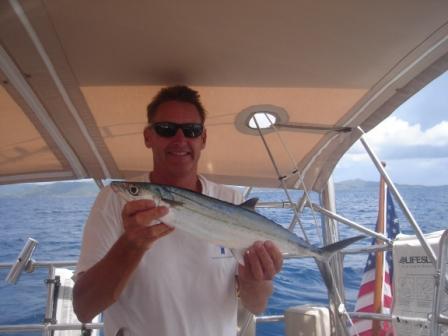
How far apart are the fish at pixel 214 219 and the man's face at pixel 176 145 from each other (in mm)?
290

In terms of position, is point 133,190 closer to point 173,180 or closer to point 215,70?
point 173,180

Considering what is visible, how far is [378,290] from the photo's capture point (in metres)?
4.67

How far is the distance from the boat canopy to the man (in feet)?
1.53

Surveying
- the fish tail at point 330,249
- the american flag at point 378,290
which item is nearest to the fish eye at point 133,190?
the fish tail at point 330,249

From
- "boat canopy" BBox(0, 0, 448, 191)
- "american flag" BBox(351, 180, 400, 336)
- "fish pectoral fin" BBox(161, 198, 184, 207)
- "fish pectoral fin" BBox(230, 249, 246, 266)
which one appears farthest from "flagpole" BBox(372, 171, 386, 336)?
"fish pectoral fin" BBox(161, 198, 184, 207)

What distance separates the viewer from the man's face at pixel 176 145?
215 centimetres

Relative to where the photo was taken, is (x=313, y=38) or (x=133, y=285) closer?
(x=133, y=285)

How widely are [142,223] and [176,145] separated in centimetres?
60

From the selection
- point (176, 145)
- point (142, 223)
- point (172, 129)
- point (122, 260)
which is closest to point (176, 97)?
point (172, 129)

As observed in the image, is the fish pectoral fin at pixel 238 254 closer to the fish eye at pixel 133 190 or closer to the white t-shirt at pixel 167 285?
the white t-shirt at pixel 167 285

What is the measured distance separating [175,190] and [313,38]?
116 centimetres

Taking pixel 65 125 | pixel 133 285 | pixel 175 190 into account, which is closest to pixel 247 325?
pixel 133 285

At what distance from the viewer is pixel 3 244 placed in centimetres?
1589

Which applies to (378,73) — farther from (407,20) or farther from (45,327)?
(45,327)
